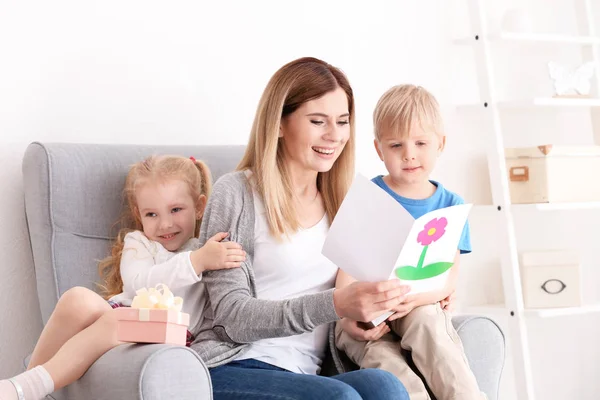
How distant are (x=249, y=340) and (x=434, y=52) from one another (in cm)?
172

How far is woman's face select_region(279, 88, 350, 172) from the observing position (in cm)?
192

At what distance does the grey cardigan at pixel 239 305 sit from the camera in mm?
1744

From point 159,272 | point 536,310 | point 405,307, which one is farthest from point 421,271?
point 536,310

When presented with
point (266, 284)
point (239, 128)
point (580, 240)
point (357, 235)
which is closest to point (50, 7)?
point (239, 128)

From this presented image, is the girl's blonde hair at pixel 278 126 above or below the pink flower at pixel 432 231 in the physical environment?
above

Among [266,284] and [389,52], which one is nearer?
[266,284]

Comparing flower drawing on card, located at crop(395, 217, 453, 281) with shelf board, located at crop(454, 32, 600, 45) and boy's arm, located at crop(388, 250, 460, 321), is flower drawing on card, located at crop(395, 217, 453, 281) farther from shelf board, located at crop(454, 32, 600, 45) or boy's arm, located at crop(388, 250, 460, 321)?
shelf board, located at crop(454, 32, 600, 45)

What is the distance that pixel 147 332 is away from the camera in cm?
158

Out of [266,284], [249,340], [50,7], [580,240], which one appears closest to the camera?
[249,340]

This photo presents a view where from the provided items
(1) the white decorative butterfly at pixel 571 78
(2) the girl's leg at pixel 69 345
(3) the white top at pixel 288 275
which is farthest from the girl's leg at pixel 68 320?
(1) the white decorative butterfly at pixel 571 78

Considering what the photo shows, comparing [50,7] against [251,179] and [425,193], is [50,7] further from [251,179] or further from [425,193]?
[425,193]

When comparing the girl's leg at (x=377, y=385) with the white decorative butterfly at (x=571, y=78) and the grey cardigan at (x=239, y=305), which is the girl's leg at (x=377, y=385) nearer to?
the grey cardigan at (x=239, y=305)

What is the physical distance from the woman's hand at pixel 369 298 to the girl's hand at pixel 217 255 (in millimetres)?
243

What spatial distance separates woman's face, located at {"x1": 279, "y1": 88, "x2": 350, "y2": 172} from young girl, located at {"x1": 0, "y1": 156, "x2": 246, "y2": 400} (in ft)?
0.88
